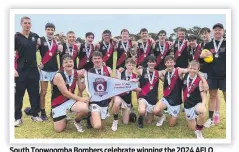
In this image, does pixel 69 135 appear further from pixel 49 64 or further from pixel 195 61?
pixel 195 61

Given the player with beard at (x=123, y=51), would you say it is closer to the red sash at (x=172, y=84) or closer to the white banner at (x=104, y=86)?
the white banner at (x=104, y=86)

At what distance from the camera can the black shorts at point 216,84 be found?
23.2 feet

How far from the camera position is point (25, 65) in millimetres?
7012

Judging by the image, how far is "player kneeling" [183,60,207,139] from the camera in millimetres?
6801

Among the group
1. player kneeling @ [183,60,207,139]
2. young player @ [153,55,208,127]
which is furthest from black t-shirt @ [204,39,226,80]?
young player @ [153,55,208,127]

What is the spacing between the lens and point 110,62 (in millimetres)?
7555

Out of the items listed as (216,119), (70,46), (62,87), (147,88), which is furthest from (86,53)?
(216,119)

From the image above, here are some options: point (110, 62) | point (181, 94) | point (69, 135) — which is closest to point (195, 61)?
point (181, 94)

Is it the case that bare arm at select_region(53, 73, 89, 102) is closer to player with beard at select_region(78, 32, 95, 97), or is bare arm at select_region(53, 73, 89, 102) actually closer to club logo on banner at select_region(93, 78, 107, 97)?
club logo on banner at select_region(93, 78, 107, 97)

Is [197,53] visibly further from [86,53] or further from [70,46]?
[70,46]

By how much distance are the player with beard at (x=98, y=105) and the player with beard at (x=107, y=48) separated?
20.1 inches

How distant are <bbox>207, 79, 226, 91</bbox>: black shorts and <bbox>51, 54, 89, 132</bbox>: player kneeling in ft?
6.81

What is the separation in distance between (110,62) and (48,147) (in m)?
1.84

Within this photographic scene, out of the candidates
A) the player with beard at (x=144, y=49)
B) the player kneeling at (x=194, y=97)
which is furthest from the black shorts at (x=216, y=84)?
the player with beard at (x=144, y=49)
